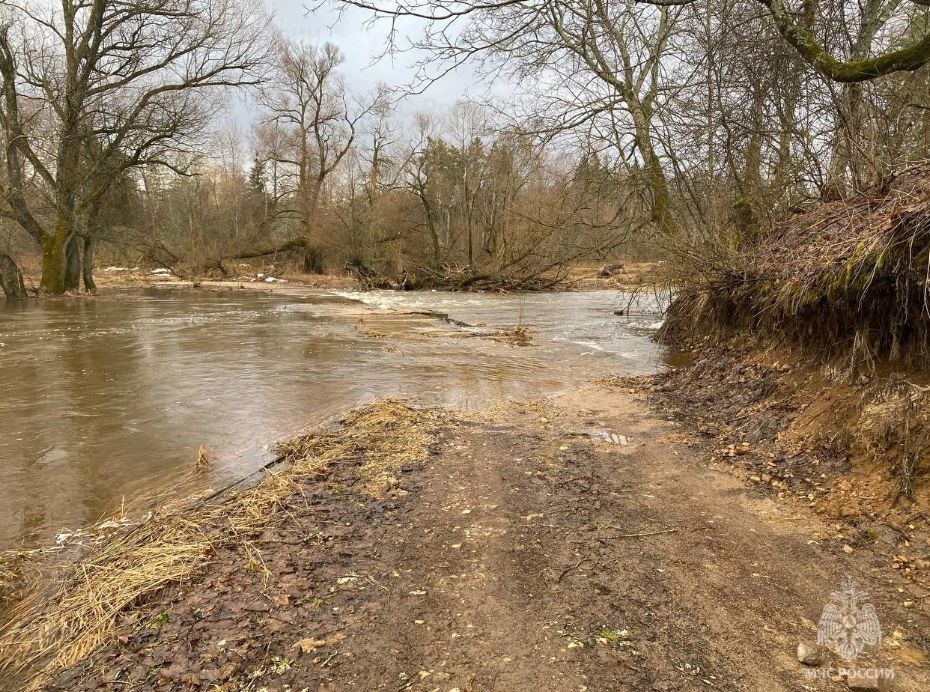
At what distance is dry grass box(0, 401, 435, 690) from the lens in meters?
2.58

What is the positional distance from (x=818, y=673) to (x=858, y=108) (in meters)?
7.38

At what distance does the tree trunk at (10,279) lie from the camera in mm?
21125

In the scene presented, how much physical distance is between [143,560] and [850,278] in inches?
227

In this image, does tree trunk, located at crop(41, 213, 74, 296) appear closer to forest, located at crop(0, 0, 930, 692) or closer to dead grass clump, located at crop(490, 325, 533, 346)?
forest, located at crop(0, 0, 930, 692)

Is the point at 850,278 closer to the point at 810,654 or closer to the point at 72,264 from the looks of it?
the point at 810,654

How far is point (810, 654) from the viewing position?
2.35 metres

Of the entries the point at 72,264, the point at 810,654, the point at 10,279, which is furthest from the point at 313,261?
the point at 810,654

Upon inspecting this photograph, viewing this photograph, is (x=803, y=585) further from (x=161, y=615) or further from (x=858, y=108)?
(x=858, y=108)

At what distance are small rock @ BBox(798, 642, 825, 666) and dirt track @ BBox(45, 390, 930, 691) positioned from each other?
0.05m

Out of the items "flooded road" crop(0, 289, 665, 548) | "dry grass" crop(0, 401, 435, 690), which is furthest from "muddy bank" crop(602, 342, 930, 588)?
"dry grass" crop(0, 401, 435, 690)

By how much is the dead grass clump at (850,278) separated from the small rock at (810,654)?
2.69m

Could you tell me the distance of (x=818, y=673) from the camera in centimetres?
225

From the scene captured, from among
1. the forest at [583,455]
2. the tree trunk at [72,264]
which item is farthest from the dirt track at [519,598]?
the tree trunk at [72,264]

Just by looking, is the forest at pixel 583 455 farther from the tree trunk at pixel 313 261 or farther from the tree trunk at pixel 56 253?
the tree trunk at pixel 313 261
